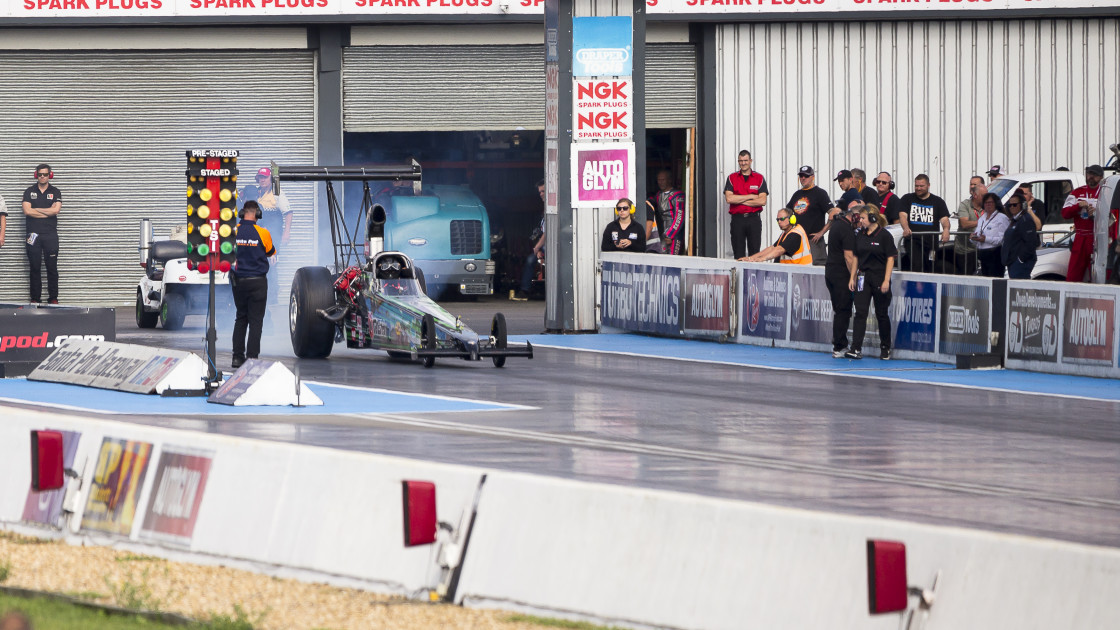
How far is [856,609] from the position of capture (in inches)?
261

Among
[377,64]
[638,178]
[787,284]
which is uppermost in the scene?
[377,64]

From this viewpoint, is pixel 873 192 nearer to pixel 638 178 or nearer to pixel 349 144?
pixel 638 178

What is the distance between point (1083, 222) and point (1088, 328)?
10.3 ft

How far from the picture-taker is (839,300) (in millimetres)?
19266

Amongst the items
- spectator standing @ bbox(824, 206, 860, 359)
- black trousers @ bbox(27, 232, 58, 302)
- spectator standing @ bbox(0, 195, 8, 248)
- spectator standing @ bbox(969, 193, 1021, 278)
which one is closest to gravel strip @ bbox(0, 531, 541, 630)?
spectator standing @ bbox(824, 206, 860, 359)

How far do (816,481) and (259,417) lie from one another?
513 cm

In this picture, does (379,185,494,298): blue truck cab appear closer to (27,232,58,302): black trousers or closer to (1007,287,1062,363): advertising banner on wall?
(27,232,58,302): black trousers

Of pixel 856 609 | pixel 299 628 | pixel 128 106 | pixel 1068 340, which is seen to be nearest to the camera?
pixel 856 609

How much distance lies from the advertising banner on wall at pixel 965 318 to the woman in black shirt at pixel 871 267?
67 centimetres

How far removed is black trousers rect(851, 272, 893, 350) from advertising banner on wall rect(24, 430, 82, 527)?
11476mm

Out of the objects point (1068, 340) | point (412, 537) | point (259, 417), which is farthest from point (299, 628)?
point (1068, 340)

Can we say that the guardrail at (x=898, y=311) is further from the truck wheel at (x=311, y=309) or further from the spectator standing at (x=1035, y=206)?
the truck wheel at (x=311, y=309)

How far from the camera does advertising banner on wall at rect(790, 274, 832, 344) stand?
20.4m

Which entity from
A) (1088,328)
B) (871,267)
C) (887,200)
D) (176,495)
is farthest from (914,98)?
(176,495)
